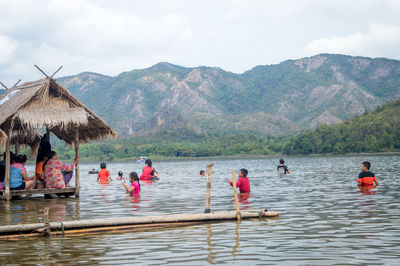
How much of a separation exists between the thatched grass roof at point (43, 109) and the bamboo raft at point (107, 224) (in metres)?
6.47

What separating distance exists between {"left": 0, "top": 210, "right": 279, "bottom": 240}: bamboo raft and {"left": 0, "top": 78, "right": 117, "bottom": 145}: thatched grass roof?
647 cm

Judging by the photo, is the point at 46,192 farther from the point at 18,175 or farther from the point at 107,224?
→ the point at 107,224

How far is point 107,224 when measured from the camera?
11.4m

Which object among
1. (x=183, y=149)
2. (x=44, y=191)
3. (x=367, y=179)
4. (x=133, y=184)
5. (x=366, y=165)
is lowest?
(x=367, y=179)

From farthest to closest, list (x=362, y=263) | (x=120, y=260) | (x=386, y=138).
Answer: (x=386, y=138)
(x=120, y=260)
(x=362, y=263)

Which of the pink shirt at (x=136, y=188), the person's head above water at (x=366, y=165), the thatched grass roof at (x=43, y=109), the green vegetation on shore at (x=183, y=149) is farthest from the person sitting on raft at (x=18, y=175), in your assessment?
the green vegetation on shore at (x=183, y=149)

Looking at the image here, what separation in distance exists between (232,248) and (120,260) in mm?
2139

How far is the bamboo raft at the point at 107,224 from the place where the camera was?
10914mm

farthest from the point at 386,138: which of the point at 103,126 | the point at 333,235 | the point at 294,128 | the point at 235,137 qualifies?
the point at 333,235

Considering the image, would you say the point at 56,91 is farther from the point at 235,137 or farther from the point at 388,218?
the point at 235,137

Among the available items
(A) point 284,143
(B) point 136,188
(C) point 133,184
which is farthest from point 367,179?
(A) point 284,143

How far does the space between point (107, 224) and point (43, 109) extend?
27.3 ft

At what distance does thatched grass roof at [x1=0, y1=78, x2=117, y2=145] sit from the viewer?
17.8 m

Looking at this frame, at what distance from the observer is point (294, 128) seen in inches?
6585
